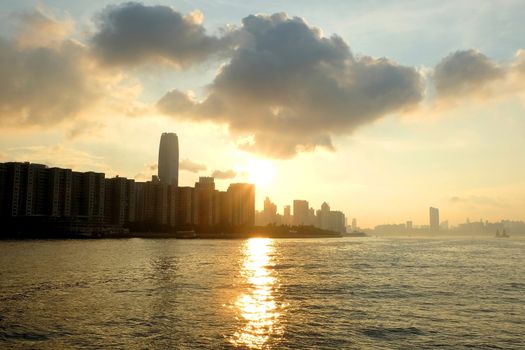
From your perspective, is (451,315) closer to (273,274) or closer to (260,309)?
(260,309)

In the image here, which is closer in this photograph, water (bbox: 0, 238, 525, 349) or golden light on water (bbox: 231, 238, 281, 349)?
water (bbox: 0, 238, 525, 349)

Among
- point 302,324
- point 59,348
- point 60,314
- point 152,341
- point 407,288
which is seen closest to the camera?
point 59,348

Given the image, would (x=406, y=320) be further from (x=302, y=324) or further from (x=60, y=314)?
(x=60, y=314)

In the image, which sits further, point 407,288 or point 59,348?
point 407,288

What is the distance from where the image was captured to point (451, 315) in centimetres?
4703

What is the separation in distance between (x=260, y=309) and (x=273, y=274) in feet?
126

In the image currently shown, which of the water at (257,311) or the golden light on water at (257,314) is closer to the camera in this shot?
the water at (257,311)

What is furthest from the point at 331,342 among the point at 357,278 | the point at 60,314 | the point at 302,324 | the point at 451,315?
the point at 357,278

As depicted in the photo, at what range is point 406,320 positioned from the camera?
1743 inches

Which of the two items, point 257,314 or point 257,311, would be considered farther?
point 257,311

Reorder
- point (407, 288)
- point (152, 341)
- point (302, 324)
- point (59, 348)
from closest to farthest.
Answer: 1. point (59, 348)
2. point (152, 341)
3. point (302, 324)
4. point (407, 288)

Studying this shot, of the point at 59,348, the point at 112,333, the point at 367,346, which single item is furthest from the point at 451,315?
the point at 59,348

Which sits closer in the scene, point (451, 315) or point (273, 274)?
point (451, 315)

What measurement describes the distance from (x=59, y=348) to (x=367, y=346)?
23.6 meters
